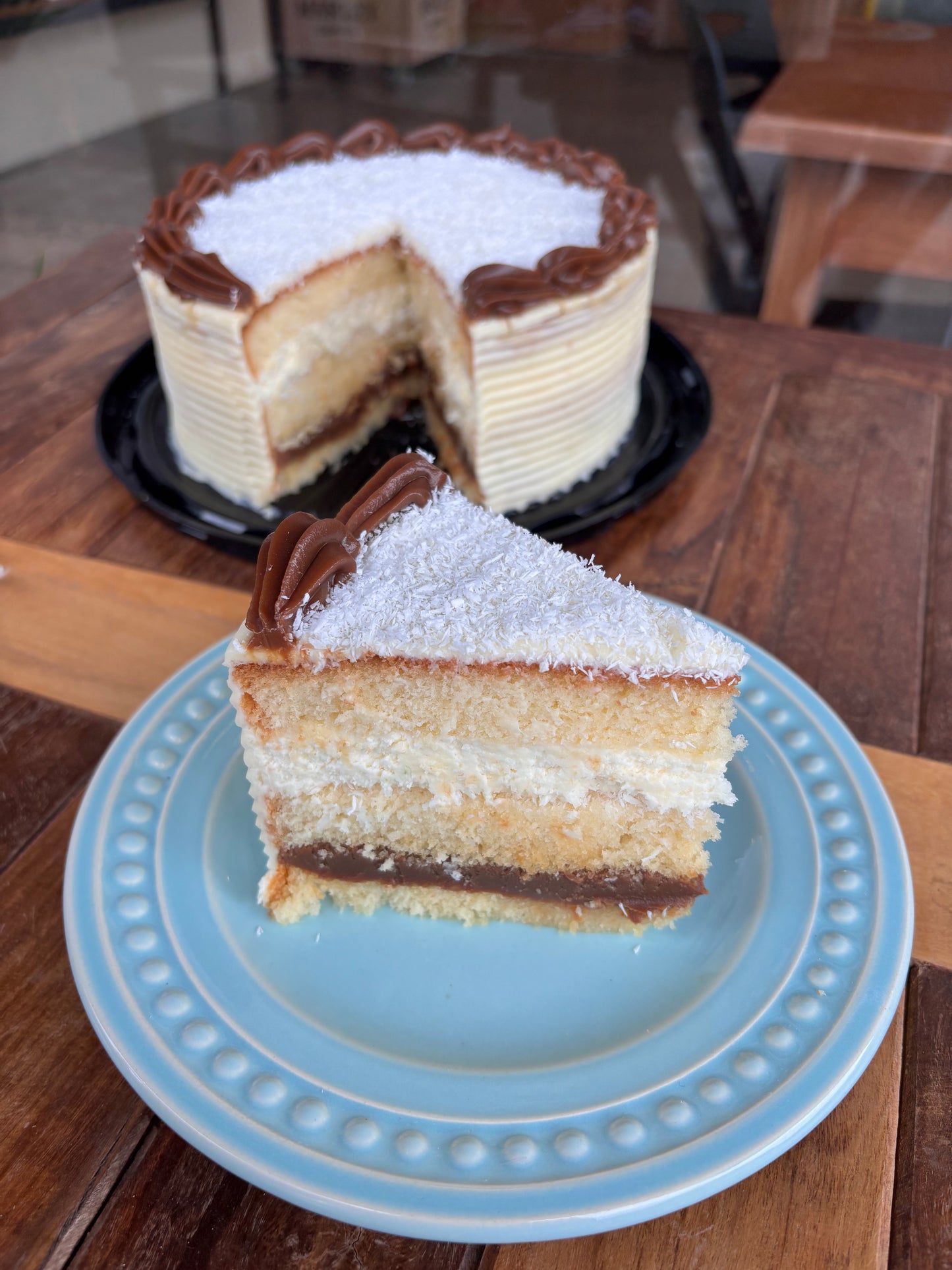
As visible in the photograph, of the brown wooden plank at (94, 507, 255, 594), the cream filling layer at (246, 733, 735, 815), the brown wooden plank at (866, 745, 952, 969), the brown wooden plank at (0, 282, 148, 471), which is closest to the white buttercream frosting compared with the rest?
the cream filling layer at (246, 733, 735, 815)

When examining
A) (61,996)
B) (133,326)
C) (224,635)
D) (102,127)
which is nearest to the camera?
(61,996)

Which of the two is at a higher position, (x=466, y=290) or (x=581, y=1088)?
(x=466, y=290)

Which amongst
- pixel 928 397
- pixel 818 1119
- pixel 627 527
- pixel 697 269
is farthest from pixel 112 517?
pixel 697 269

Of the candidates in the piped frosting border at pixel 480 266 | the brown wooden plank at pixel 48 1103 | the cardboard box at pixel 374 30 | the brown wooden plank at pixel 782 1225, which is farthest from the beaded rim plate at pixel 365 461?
the cardboard box at pixel 374 30

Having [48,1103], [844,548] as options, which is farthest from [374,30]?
[48,1103]

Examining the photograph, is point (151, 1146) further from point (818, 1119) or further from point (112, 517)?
point (112, 517)

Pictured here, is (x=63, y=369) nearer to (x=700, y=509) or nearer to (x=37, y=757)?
(x=37, y=757)

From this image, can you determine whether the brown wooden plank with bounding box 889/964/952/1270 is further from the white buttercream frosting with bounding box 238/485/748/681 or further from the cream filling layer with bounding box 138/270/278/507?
the cream filling layer with bounding box 138/270/278/507
